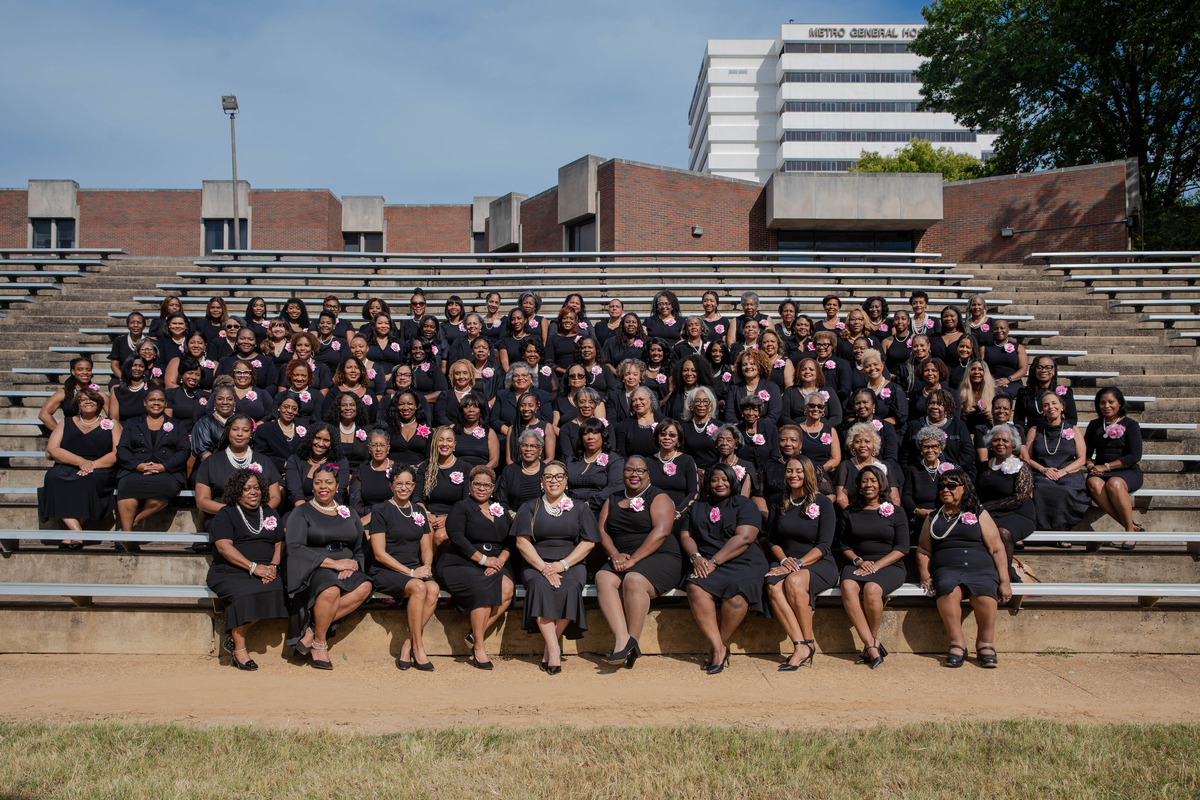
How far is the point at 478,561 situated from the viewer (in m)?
6.48

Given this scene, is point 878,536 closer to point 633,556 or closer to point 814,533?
point 814,533

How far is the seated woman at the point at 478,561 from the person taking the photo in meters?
6.39

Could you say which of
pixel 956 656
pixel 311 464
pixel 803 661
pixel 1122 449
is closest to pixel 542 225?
pixel 311 464

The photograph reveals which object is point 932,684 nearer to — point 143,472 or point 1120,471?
point 1120,471

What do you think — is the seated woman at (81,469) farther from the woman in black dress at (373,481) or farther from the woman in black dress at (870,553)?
the woman in black dress at (870,553)

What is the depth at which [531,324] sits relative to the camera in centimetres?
998

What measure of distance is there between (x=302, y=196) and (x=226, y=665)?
105 ft

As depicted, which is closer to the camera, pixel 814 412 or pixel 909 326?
pixel 814 412

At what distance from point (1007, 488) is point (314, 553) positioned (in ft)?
17.5

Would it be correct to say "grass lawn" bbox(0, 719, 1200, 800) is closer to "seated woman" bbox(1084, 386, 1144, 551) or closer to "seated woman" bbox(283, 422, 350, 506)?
"seated woman" bbox(283, 422, 350, 506)

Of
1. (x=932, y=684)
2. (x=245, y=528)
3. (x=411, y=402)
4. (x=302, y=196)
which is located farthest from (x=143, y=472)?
(x=302, y=196)

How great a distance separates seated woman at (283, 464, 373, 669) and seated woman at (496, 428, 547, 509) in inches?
44.8

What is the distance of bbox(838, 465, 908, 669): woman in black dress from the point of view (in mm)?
6375

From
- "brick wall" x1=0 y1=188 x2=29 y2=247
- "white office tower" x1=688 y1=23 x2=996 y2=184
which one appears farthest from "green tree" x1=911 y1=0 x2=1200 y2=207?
"white office tower" x1=688 y1=23 x2=996 y2=184
